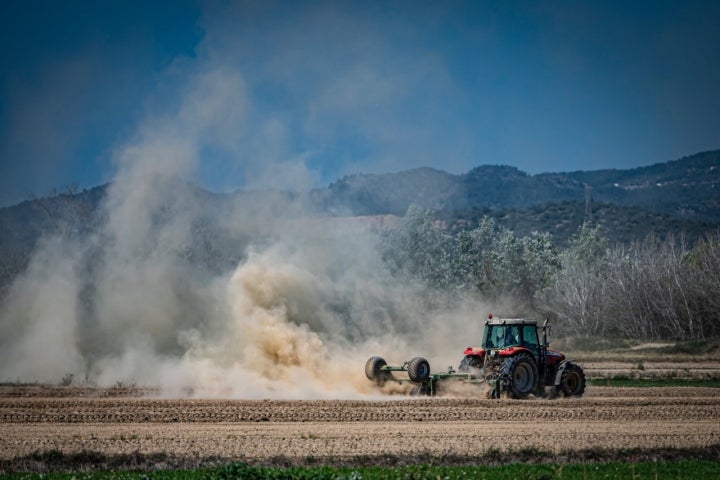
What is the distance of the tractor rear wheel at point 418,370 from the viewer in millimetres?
29719

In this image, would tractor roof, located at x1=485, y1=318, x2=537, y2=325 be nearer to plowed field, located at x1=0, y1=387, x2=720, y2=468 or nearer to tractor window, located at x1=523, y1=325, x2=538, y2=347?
tractor window, located at x1=523, y1=325, x2=538, y2=347

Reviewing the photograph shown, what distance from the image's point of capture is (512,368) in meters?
28.2

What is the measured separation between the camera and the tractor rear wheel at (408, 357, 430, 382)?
29719 mm

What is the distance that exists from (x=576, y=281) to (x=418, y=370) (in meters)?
63.3

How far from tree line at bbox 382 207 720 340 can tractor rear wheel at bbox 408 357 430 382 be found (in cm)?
3950

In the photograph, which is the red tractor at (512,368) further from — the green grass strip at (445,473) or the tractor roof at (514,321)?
the green grass strip at (445,473)

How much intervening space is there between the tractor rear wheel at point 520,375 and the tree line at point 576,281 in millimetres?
40535

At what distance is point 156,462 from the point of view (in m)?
16.8

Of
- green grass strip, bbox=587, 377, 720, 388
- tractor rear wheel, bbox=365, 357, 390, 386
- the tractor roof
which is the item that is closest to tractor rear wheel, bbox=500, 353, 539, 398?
the tractor roof

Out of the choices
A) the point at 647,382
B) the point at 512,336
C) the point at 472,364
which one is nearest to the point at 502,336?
the point at 512,336

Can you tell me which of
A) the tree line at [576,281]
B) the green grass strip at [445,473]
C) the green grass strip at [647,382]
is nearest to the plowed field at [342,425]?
the green grass strip at [445,473]

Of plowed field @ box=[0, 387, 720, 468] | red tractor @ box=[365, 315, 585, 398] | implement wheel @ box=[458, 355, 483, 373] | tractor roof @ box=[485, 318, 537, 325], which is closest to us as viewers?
plowed field @ box=[0, 387, 720, 468]

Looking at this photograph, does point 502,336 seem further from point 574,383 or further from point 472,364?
point 574,383

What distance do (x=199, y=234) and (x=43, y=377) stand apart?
1095cm
